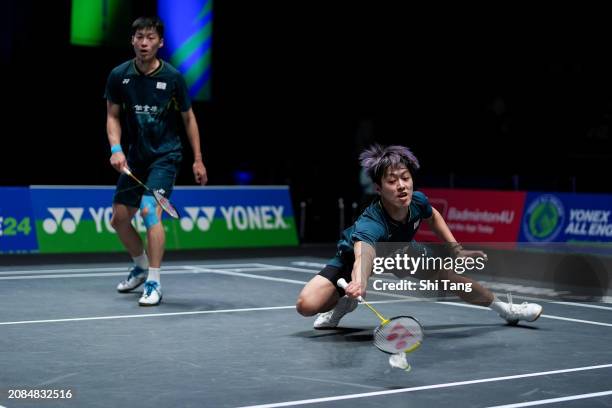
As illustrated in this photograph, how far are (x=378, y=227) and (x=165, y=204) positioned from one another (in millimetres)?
2282

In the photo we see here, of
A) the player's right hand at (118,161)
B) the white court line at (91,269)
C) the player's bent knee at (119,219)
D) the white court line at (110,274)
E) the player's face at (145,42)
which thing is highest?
the player's face at (145,42)

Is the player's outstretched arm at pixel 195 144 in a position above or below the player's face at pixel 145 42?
below

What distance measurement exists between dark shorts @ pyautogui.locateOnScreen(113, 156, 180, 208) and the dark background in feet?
27.8

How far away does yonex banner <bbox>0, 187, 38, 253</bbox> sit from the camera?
1245 centimetres

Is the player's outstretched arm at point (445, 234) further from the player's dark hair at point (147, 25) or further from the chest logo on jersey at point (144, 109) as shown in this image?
the player's dark hair at point (147, 25)

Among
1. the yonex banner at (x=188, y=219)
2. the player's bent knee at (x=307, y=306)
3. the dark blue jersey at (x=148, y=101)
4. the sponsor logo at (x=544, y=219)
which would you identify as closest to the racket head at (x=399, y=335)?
the player's bent knee at (x=307, y=306)

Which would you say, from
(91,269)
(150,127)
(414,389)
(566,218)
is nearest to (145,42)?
(150,127)

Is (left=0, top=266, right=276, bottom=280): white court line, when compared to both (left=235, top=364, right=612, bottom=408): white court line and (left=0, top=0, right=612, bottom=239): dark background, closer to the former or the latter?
(left=235, top=364, right=612, bottom=408): white court line

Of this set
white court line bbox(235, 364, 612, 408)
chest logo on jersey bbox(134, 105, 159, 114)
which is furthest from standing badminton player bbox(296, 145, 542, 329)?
chest logo on jersey bbox(134, 105, 159, 114)

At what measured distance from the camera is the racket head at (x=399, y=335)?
4891mm

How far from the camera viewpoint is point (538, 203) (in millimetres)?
14094

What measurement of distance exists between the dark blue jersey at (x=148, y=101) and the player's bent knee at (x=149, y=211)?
325 mm

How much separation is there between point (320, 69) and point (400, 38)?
1.82 m

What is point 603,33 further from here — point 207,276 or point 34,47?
point 207,276
